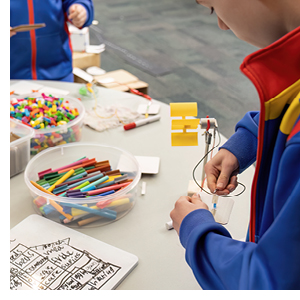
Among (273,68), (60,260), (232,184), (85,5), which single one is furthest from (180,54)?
(273,68)

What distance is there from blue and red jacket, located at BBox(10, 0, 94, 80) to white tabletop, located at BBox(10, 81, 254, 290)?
0.62 meters

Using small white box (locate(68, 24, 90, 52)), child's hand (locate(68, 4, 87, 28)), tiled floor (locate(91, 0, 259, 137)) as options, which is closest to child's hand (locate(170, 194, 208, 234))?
child's hand (locate(68, 4, 87, 28))

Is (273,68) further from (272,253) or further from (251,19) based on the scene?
(272,253)

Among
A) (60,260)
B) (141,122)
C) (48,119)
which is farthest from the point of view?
(141,122)

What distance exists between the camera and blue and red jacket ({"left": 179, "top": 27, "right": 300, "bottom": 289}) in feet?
1.50

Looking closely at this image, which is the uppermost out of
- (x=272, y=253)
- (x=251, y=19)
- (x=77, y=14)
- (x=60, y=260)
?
(x=251, y=19)

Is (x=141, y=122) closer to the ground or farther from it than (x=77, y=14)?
closer to the ground

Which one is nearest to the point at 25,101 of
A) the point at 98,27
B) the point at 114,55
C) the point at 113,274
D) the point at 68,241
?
the point at 68,241

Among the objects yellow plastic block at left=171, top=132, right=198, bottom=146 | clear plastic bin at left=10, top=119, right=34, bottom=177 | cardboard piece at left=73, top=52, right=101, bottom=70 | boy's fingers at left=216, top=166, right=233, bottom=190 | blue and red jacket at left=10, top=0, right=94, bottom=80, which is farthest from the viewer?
cardboard piece at left=73, top=52, right=101, bottom=70

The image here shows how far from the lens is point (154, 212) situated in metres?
0.94

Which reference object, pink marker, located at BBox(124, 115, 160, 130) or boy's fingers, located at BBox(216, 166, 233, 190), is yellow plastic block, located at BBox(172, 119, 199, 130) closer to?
boy's fingers, located at BBox(216, 166, 233, 190)

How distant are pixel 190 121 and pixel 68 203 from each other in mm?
342

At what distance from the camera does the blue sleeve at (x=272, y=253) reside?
45cm

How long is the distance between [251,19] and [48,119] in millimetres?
789
